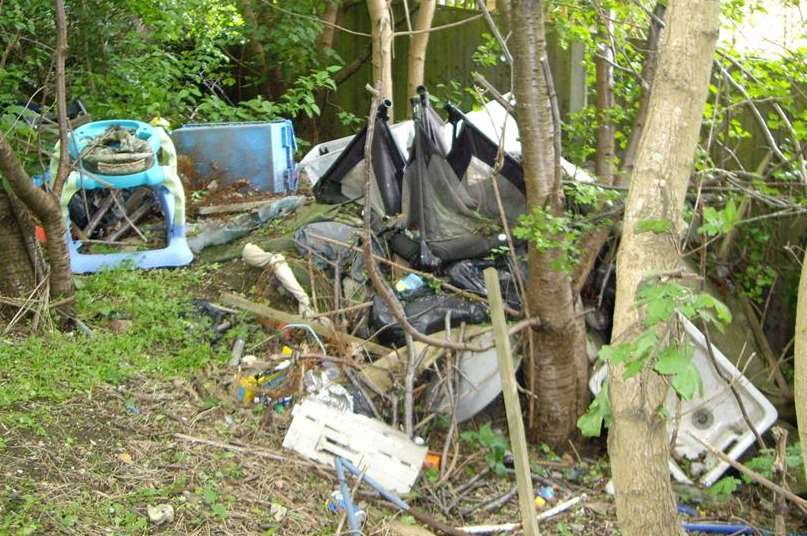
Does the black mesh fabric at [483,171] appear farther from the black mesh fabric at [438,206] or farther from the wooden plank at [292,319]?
the wooden plank at [292,319]

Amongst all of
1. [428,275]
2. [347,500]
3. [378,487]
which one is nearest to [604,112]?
[428,275]

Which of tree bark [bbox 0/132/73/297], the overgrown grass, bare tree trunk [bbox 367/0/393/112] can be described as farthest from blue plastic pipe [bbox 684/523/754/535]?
bare tree trunk [bbox 367/0/393/112]

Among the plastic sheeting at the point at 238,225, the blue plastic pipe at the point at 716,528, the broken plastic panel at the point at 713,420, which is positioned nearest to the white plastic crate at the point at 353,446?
the broken plastic panel at the point at 713,420

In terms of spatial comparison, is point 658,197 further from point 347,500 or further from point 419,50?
point 419,50

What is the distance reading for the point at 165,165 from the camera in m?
6.43

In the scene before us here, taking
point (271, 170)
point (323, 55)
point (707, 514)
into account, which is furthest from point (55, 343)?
point (323, 55)

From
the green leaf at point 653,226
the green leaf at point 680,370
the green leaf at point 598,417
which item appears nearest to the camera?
the green leaf at point 680,370

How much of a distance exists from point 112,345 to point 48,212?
83 centimetres

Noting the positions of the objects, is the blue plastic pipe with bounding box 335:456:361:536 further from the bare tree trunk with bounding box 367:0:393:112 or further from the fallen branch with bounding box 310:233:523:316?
the bare tree trunk with bounding box 367:0:393:112

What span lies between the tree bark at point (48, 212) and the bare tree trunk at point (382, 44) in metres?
3.40

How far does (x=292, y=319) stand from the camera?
18.0ft

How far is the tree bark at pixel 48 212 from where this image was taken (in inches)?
182

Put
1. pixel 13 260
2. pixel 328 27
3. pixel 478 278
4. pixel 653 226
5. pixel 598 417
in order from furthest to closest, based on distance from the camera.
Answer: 1. pixel 328 27
2. pixel 478 278
3. pixel 13 260
4. pixel 598 417
5. pixel 653 226

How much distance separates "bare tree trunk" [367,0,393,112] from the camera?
25.8 feet
